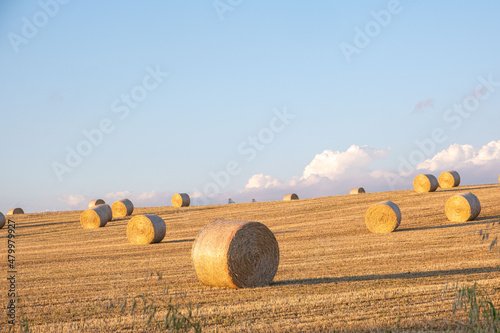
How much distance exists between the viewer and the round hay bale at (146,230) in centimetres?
2417

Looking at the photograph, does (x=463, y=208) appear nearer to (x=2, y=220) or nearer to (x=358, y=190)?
(x=358, y=190)

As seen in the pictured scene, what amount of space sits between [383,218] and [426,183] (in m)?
14.5

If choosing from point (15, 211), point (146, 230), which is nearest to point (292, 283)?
point (146, 230)

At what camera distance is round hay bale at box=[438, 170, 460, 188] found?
39325 millimetres

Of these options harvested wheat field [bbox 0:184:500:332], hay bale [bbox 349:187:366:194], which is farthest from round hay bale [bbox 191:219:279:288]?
hay bale [bbox 349:187:366:194]

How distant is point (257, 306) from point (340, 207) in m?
26.4

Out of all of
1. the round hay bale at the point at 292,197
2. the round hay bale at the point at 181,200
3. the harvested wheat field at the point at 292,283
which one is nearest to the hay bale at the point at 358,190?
the round hay bale at the point at 292,197

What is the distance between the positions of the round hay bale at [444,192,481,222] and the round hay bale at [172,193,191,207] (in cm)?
2376

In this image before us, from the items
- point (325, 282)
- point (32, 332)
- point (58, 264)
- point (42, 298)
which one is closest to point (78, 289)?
point (42, 298)

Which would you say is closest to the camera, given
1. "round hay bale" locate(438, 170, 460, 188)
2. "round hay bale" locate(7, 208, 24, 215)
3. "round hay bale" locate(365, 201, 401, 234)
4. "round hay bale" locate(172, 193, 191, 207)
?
"round hay bale" locate(365, 201, 401, 234)

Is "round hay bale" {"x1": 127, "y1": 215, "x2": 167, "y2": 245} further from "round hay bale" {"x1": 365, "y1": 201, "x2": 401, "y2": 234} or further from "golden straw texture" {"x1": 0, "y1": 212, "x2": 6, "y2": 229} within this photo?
"golden straw texture" {"x1": 0, "y1": 212, "x2": 6, "y2": 229}

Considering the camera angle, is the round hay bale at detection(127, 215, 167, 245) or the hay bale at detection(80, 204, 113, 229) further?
the hay bale at detection(80, 204, 113, 229)

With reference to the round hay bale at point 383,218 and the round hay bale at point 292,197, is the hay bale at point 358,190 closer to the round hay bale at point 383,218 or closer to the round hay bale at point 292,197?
the round hay bale at point 292,197

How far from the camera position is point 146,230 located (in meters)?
24.3
